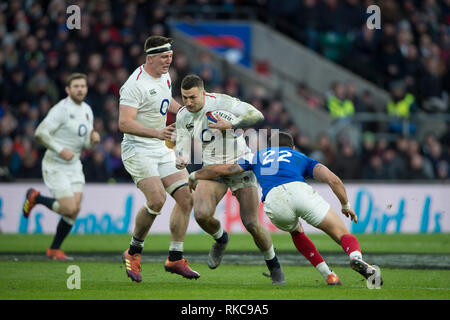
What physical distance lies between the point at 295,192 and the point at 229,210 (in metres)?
9.46

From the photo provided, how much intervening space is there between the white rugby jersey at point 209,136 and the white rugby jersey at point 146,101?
1.25 ft

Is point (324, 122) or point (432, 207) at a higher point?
point (324, 122)

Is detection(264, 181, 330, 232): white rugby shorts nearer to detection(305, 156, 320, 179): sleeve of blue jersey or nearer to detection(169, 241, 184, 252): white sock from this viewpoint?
detection(305, 156, 320, 179): sleeve of blue jersey

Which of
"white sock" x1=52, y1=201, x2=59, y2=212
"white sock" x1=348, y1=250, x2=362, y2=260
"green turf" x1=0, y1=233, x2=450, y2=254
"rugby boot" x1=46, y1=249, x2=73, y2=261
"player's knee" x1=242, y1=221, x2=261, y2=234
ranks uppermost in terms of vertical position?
"player's knee" x1=242, y1=221, x2=261, y2=234

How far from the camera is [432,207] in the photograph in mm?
18516

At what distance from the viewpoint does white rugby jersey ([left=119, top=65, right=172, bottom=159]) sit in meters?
9.90

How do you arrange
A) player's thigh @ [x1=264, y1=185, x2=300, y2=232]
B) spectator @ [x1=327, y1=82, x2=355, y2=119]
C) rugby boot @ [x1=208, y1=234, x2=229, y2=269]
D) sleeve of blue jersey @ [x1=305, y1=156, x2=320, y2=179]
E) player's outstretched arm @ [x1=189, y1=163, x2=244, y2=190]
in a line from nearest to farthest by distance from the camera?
1. player's thigh @ [x1=264, y1=185, x2=300, y2=232]
2. sleeve of blue jersey @ [x1=305, y1=156, x2=320, y2=179]
3. player's outstretched arm @ [x1=189, y1=163, x2=244, y2=190]
4. rugby boot @ [x1=208, y1=234, x2=229, y2=269]
5. spectator @ [x1=327, y1=82, x2=355, y2=119]

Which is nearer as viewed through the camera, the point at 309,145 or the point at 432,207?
the point at 432,207

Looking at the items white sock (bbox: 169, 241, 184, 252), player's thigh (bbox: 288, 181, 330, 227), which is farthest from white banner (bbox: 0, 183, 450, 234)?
player's thigh (bbox: 288, 181, 330, 227)

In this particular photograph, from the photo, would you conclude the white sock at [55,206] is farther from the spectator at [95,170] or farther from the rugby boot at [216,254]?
the spectator at [95,170]
